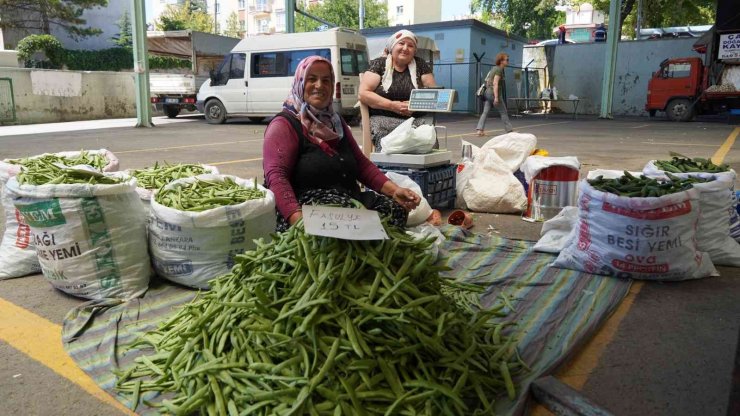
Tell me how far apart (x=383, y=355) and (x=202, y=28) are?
5588cm

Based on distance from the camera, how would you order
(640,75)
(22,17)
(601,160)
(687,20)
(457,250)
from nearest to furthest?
(457,250) → (601,160) → (640,75) → (22,17) → (687,20)

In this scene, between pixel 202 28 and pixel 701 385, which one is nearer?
pixel 701 385

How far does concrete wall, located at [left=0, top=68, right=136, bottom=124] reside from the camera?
771 inches

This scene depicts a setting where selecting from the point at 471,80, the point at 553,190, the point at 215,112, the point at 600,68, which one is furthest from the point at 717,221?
the point at 600,68

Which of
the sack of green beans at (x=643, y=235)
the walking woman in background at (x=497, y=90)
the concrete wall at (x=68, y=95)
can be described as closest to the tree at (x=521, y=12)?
the concrete wall at (x=68, y=95)

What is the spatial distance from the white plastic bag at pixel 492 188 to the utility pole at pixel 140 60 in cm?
1236

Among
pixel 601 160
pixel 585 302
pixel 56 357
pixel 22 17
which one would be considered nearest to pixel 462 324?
pixel 585 302

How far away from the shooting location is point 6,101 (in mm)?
18812

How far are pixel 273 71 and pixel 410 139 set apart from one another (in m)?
12.8

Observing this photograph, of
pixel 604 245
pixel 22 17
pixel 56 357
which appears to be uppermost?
pixel 22 17

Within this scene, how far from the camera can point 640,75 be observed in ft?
84.4

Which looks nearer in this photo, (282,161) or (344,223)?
(344,223)

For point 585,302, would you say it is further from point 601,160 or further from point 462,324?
point 601,160

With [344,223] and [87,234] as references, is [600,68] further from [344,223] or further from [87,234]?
[344,223]
